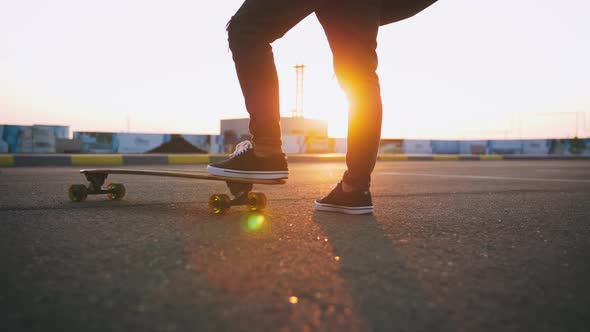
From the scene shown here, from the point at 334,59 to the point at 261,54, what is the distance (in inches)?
15.1

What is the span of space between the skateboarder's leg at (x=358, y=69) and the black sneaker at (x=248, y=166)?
0.38 m

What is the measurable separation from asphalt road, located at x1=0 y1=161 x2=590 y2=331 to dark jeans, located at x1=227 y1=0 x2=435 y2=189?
44 centimetres

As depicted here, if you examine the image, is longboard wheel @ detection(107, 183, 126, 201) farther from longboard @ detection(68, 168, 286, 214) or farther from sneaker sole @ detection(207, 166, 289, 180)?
sneaker sole @ detection(207, 166, 289, 180)

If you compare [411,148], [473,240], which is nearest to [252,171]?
[473,240]

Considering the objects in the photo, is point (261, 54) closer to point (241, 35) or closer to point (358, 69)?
point (241, 35)

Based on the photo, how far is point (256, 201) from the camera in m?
2.49

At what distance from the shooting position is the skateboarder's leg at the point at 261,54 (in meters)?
2.25

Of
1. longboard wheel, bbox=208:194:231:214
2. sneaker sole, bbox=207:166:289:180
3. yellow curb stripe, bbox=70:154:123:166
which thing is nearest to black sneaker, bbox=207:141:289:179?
sneaker sole, bbox=207:166:289:180

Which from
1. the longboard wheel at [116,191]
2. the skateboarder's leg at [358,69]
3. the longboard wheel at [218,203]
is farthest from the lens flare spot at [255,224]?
the longboard wheel at [116,191]

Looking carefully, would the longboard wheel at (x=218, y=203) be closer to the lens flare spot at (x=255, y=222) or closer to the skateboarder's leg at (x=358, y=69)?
the lens flare spot at (x=255, y=222)

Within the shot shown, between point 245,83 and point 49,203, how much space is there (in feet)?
4.49

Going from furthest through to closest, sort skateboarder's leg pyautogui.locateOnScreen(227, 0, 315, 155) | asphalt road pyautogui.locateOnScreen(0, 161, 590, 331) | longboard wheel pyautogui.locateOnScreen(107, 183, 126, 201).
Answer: longboard wheel pyautogui.locateOnScreen(107, 183, 126, 201) < skateboarder's leg pyautogui.locateOnScreen(227, 0, 315, 155) < asphalt road pyautogui.locateOnScreen(0, 161, 590, 331)

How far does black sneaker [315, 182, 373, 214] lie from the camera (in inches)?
95.1

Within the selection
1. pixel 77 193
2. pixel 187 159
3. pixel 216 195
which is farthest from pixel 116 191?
pixel 187 159
